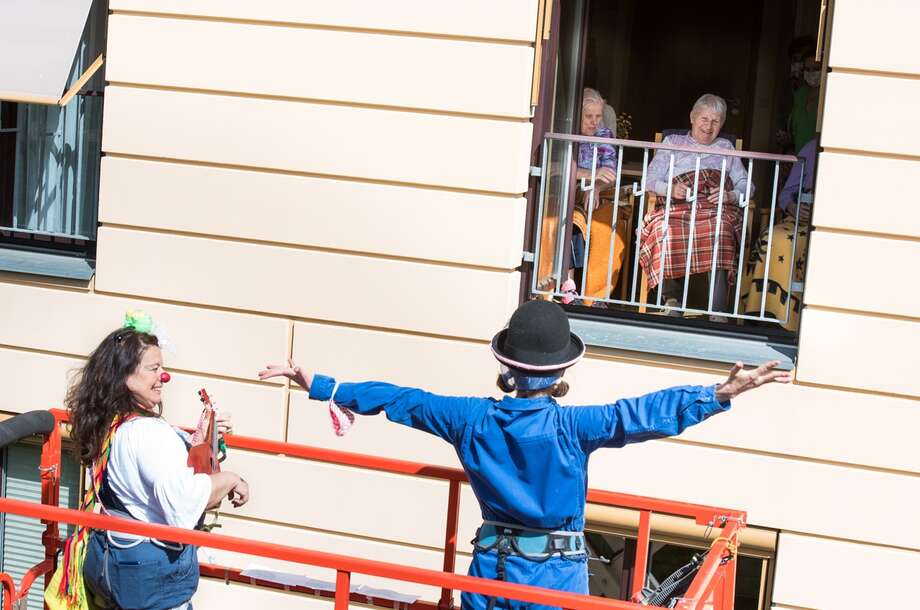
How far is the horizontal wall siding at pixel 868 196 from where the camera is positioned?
17.2 feet

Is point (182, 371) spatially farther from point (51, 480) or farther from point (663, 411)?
point (663, 411)

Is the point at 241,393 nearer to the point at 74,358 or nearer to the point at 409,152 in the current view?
the point at 74,358

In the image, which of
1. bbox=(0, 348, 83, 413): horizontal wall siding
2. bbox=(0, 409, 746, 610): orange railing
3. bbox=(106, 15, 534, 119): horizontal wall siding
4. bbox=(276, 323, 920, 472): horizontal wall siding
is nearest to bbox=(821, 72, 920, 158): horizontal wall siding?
bbox=(276, 323, 920, 472): horizontal wall siding

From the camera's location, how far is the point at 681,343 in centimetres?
563

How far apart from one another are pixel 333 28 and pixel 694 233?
1.84m

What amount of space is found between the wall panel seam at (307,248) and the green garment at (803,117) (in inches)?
60.5

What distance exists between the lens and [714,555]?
12.5 ft

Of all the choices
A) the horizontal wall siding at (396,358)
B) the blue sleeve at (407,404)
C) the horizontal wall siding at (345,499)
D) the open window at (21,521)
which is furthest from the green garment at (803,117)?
the open window at (21,521)

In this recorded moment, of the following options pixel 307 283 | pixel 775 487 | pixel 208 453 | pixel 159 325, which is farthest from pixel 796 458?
pixel 159 325

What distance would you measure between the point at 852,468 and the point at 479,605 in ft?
7.22

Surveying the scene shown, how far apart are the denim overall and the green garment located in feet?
11.4

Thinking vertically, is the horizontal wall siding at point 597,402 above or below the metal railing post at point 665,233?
below

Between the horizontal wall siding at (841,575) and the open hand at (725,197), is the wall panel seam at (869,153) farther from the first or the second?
the horizontal wall siding at (841,575)

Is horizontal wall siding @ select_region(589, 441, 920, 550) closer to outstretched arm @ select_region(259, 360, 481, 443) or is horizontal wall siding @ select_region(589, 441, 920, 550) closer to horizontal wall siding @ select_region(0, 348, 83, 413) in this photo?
outstretched arm @ select_region(259, 360, 481, 443)
